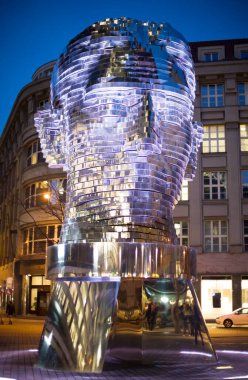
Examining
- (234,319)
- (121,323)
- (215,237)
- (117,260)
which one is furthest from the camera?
(215,237)

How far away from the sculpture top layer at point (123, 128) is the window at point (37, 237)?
32.7 metres

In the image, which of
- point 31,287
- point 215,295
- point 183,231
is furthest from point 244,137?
point 31,287

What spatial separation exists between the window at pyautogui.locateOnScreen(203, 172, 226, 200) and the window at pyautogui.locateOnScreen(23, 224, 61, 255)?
1213 centimetres

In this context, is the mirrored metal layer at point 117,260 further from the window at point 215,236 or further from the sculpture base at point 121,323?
the window at point 215,236

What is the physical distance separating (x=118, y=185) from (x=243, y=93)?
119 feet

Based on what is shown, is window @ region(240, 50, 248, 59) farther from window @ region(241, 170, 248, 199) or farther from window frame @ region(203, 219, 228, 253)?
window frame @ region(203, 219, 228, 253)

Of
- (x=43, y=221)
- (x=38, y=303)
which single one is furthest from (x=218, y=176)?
(x=38, y=303)

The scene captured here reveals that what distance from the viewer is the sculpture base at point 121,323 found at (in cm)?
828

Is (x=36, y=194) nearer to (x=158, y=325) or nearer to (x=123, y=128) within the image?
(x=123, y=128)

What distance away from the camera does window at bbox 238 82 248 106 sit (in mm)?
43281

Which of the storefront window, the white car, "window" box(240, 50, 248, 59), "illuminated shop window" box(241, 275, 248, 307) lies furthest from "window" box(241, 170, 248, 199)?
the white car

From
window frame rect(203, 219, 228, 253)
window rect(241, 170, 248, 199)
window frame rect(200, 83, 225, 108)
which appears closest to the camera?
window frame rect(203, 219, 228, 253)

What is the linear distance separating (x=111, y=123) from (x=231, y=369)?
4.58 meters

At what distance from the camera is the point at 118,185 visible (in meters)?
9.20
